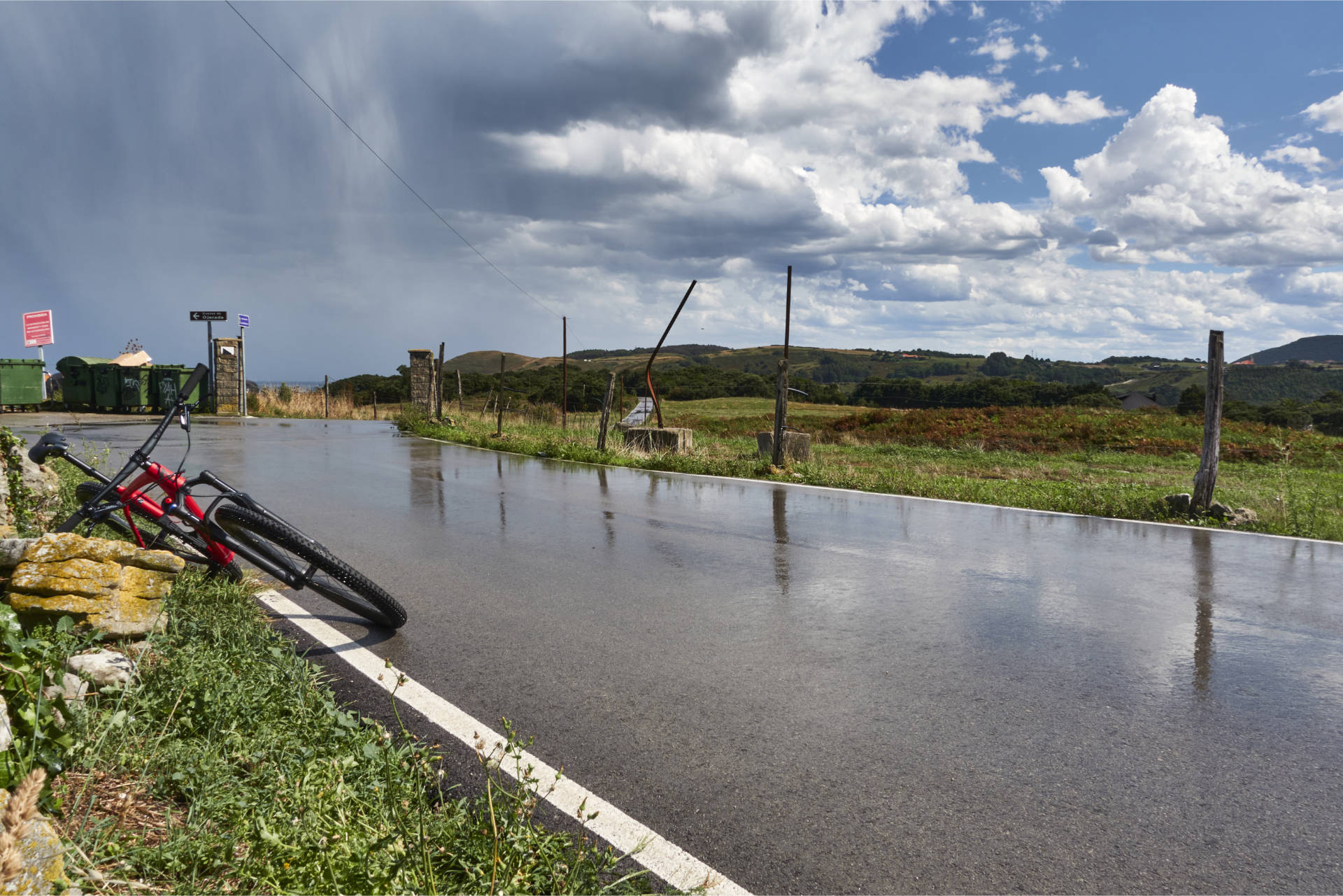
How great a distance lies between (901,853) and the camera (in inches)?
117

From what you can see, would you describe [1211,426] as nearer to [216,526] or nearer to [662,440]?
[662,440]

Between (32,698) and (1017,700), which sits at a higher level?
(32,698)

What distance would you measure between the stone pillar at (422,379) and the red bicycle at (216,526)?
26807 millimetres

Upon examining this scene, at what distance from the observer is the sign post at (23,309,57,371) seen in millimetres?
29000

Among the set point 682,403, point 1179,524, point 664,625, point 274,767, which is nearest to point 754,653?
point 664,625

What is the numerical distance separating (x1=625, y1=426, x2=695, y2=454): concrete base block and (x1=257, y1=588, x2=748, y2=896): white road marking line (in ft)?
45.3

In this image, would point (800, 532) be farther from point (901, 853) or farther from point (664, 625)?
point (901, 853)

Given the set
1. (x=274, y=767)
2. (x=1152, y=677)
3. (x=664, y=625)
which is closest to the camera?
(x=274, y=767)

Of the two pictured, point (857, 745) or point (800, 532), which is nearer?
point (857, 745)

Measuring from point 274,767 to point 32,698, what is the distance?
873 millimetres

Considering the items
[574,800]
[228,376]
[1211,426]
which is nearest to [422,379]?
[228,376]

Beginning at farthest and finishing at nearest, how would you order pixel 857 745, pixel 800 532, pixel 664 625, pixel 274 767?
pixel 800 532 → pixel 664 625 → pixel 857 745 → pixel 274 767

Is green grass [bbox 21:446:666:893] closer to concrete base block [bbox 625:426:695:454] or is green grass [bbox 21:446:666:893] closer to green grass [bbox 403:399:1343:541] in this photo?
green grass [bbox 403:399:1343:541]

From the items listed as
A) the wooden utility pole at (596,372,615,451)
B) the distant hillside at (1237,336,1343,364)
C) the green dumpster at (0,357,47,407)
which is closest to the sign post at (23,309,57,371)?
the green dumpster at (0,357,47,407)
